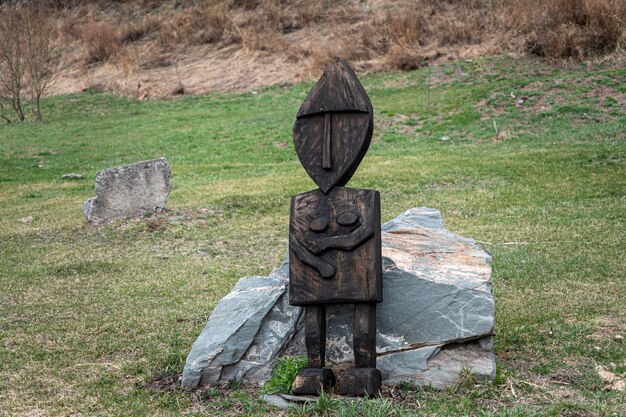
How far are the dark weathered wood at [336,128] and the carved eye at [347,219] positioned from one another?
0.24 m

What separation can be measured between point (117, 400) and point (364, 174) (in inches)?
385

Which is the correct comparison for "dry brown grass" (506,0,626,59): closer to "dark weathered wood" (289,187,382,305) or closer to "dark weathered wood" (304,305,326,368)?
"dark weathered wood" (289,187,382,305)

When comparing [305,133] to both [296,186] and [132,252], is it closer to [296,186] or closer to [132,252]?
[132,252]

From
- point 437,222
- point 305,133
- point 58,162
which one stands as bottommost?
point 58,162

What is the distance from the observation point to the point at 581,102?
60.1ft

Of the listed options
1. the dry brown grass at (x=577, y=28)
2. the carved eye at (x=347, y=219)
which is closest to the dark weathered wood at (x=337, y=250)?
the carved eye at (x=347, y=219)

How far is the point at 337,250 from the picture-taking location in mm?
5270

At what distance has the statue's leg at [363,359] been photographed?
4.95m

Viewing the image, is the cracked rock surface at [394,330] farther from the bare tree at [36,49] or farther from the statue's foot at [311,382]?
the bare tree at [36,49]

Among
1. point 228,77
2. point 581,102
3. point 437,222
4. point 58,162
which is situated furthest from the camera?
point 228,77

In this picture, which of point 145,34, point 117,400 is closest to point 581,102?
point 117,400

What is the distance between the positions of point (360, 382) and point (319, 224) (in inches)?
42.6

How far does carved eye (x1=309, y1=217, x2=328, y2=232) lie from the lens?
5.32 metres

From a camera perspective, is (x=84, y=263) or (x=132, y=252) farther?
(x=132, y=252)
